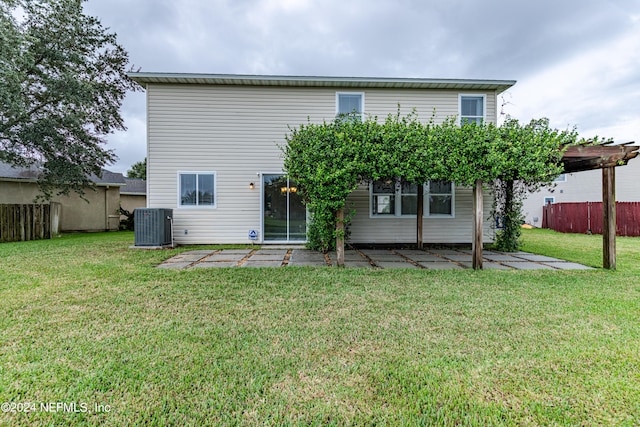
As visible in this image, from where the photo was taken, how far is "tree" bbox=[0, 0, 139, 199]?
970 centimetres

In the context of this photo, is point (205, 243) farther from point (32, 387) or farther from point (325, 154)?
point (32, 387)

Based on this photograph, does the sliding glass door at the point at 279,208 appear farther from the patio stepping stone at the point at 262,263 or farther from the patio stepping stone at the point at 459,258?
the patio stepping stone at the point at 459,258

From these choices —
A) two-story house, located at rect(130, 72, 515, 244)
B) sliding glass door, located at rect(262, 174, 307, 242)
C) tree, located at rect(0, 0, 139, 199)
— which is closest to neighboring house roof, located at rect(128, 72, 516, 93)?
two-story house, located at rect(130, 72, 515, 244)

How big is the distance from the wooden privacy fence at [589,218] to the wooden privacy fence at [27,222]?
73.0ft

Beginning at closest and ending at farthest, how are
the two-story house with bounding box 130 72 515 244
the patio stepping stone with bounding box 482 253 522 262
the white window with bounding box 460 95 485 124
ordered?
the patio stepping stone with bounding box 482 253 522 262, the two-story house with bounding box 130 72 515 244, the white window with bounding box 460 95 485 124

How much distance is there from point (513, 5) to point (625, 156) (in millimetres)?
7738

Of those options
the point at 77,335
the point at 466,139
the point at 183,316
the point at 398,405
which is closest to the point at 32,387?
the point at 77,335

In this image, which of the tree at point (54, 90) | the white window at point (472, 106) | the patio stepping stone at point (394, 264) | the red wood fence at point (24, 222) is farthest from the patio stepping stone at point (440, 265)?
the red wood fence at point (24, 222)

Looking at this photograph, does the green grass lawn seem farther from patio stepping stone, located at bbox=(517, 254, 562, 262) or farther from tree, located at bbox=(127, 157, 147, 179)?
tree, located at bbox=(127, 157, 147, 179)

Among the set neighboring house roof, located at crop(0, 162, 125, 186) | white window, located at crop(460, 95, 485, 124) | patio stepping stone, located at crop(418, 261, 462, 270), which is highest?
white window, located at crop(460, 95, 485, 124)

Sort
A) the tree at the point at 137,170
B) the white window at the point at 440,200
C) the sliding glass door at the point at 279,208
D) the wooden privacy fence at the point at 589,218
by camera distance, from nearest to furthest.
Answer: the sliding glass door at the point at 279,208
the white window at the point at 440,200
the wooden privacy fence at the point at 589,218
the tree at the point at 137,170

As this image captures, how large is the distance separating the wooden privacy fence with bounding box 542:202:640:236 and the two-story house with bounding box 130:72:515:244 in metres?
7.82

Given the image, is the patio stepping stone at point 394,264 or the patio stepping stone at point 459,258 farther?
the patio stepping stone at point 459,258

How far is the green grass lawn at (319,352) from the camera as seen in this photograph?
180 centimetres
